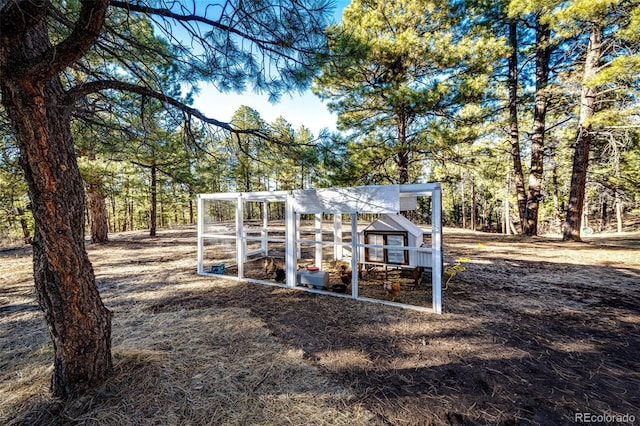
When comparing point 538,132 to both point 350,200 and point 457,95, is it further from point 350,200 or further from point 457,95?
point 350,200

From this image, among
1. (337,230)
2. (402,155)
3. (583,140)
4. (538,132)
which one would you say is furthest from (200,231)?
(538,132)

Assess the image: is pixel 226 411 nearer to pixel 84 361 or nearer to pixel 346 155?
pixel 84 361

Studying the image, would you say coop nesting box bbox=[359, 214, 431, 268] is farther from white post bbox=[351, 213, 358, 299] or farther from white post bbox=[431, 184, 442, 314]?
white post bbox=[431, 184, 442, 314]

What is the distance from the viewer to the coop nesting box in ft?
17.4

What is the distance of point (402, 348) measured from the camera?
3.13 meters

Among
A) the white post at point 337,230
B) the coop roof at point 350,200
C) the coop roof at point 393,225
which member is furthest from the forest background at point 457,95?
the coop roof at point 393,225

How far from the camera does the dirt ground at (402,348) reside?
6.96 feet

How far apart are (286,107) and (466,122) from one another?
6574 millimetres

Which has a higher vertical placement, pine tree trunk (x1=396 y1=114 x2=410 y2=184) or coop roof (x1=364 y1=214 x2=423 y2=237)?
pine tree trunk (x1=396 y1=114 x2=410 y2=184)

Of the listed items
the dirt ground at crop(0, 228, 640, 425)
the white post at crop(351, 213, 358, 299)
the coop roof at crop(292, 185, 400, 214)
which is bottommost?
the dirt ground at crop(0, 228, 640, 425)

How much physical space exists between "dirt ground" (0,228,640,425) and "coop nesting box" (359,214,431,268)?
899 millimetres

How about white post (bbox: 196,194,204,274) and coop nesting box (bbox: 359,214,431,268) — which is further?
white post (bbox: 196,194,204,274)

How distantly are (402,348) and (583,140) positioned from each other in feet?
33.3

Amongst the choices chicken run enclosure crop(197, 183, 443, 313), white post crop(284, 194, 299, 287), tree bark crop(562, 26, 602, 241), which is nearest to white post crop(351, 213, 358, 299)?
chicken run enclosure crop(197, 183, 443, 313)
